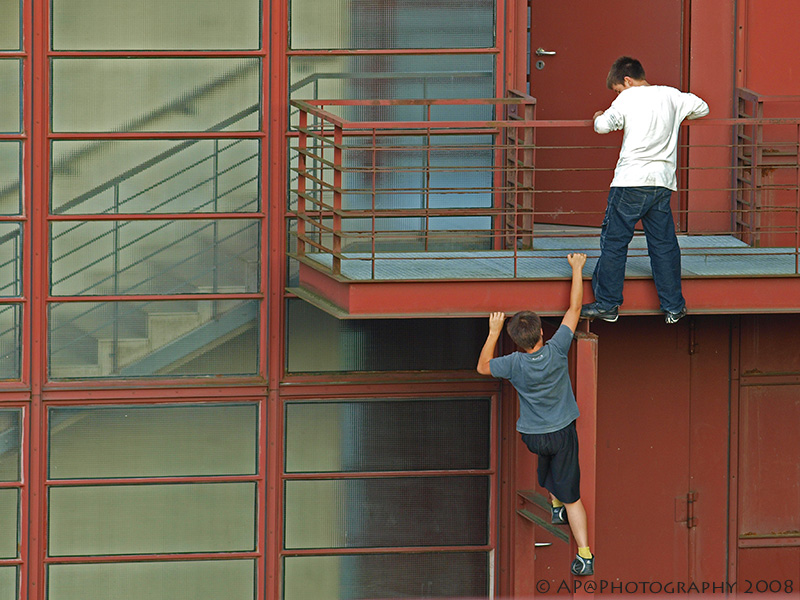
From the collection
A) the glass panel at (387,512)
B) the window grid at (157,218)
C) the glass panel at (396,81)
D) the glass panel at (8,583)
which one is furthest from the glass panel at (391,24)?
the glass panel at (8,583)

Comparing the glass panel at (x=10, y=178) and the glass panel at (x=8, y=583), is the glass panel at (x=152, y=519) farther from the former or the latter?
the glass panel at (x=10, y=178)

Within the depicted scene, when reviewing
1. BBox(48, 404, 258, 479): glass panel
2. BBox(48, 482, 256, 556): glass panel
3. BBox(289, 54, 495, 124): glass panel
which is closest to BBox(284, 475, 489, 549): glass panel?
BBox(48, 482, 256, 556): glass panel

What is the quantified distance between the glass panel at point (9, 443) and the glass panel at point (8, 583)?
750 millimetres

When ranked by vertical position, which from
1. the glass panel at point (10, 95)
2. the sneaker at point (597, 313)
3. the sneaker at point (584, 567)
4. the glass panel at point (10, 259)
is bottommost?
the sneaker at point (584, 567)

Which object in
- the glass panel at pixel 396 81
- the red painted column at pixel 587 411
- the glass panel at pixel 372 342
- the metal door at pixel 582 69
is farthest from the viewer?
the metal door at pixel 582 69

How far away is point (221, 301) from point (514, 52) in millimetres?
3118

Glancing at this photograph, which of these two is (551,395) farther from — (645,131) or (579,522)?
(645,131)

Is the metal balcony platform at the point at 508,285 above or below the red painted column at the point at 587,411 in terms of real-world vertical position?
above

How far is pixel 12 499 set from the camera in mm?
9680

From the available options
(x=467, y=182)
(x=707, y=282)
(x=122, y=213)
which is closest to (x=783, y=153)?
(x=707, y=282)

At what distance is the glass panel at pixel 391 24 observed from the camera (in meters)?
9.69

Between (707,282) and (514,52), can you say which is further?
(514,52)

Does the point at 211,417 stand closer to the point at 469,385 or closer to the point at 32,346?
the point at 32,346

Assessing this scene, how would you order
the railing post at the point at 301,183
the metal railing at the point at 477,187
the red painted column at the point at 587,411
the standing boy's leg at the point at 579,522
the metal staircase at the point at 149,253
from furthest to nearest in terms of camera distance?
1. the metal staircase at the point at 149,253
2. the metal railing at the point at 477,187
3. the railing post at the point at 301,183
4. the standing boy's leg at the point at 579,522
5. the red painted column at the point at 587,411
